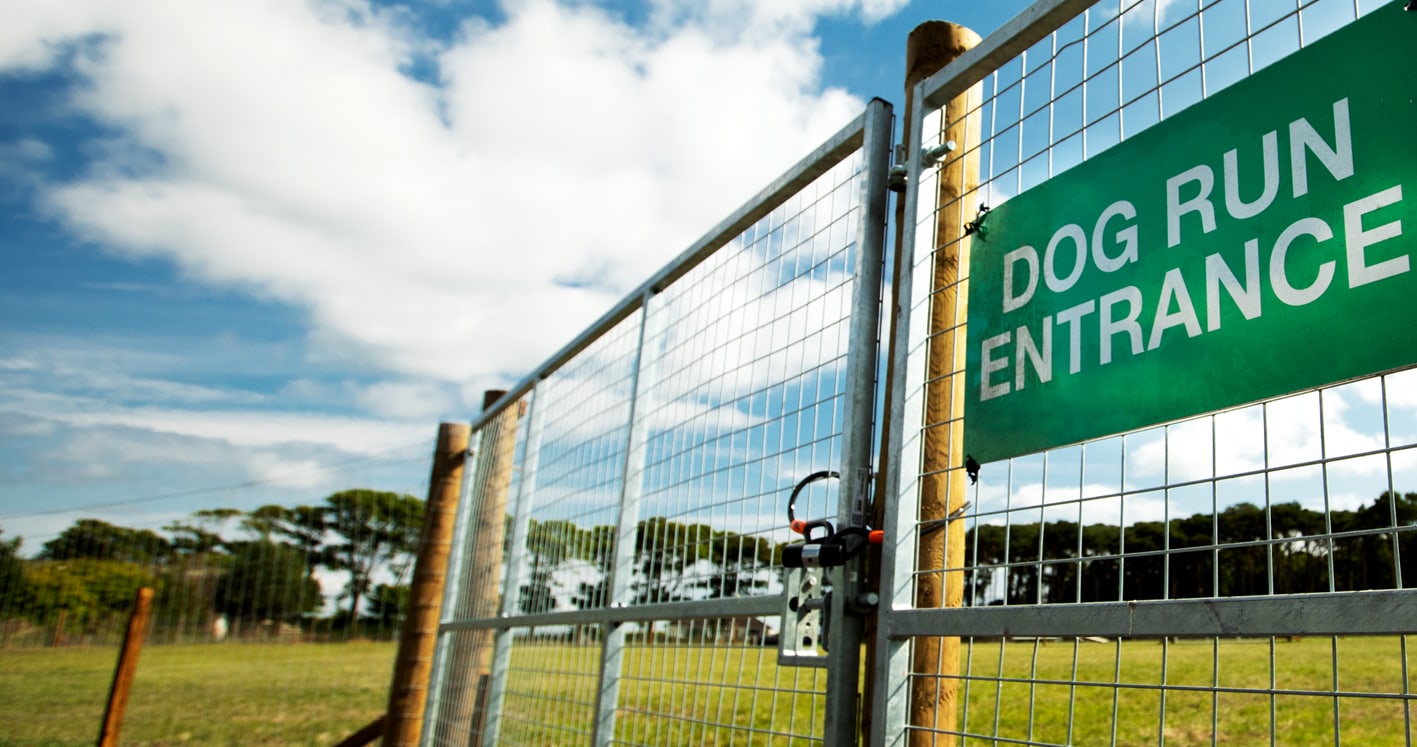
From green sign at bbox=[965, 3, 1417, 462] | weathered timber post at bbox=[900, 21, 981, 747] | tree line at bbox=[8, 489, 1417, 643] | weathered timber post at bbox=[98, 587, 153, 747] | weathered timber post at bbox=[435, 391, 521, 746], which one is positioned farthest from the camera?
weathered timber post at bbox=[98, 587, 153, 747]

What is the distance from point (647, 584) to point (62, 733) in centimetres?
784

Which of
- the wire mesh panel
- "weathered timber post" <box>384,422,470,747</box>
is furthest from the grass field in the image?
"weathered timber post" <box>384,422,470,747</box>

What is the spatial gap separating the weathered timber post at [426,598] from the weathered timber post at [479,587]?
221mm

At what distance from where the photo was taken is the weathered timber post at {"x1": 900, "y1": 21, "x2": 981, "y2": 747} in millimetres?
1689

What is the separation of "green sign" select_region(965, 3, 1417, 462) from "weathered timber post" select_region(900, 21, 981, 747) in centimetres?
15

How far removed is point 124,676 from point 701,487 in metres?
5.51

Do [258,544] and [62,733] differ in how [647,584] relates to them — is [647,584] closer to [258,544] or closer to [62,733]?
[62,733]

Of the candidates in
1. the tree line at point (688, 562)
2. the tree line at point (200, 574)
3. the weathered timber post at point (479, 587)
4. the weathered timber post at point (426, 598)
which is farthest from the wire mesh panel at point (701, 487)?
the tree line at point (200, 574)

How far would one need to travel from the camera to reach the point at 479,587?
14.1 ft

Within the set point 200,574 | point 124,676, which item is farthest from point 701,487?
point 200,574

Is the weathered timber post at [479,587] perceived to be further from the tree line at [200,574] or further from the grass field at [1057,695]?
the tree line at [200,574]

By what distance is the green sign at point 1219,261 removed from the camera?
3.46 feet

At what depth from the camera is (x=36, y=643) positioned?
10.1 meters

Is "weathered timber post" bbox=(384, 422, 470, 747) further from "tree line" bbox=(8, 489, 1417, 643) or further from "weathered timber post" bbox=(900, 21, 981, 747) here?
"weathered timber post" bbox=(900, 21, 981, 747)
